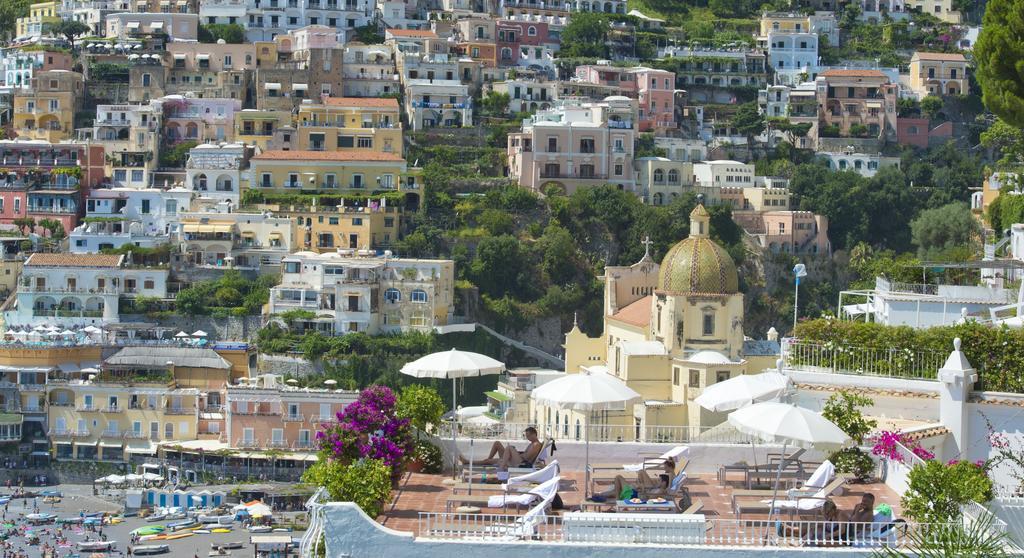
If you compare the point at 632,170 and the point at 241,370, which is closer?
the point at 241,370

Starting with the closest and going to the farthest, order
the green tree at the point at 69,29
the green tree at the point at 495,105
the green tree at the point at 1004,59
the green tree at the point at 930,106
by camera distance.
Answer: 1. the green tree at the point at 1004,59
2. the green tree at the point at 495,105
3. the green tree at the point at 69,29
4. the green tree at the point at 930,106

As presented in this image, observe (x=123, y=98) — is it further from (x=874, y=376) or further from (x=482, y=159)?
(x=874, y=376)

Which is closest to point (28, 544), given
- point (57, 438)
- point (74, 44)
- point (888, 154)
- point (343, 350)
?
point (57, 438)

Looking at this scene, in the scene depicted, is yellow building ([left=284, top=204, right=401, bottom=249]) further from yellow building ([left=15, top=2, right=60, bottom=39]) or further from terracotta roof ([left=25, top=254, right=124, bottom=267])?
yellow building ([left=15, top=2, right=60, bottom=39])

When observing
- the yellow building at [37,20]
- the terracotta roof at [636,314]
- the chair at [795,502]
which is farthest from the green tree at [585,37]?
the chair at [795,502]

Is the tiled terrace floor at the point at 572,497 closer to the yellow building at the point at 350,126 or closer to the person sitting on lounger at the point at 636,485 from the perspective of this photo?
the person sitting on lounger at the point at 636,485

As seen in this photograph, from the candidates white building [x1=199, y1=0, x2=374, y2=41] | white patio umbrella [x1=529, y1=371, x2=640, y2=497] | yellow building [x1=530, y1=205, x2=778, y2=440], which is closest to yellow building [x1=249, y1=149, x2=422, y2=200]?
white building [x1=199, y1=0, x2=374, y2=41]

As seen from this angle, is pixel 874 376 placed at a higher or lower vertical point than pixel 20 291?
higher
